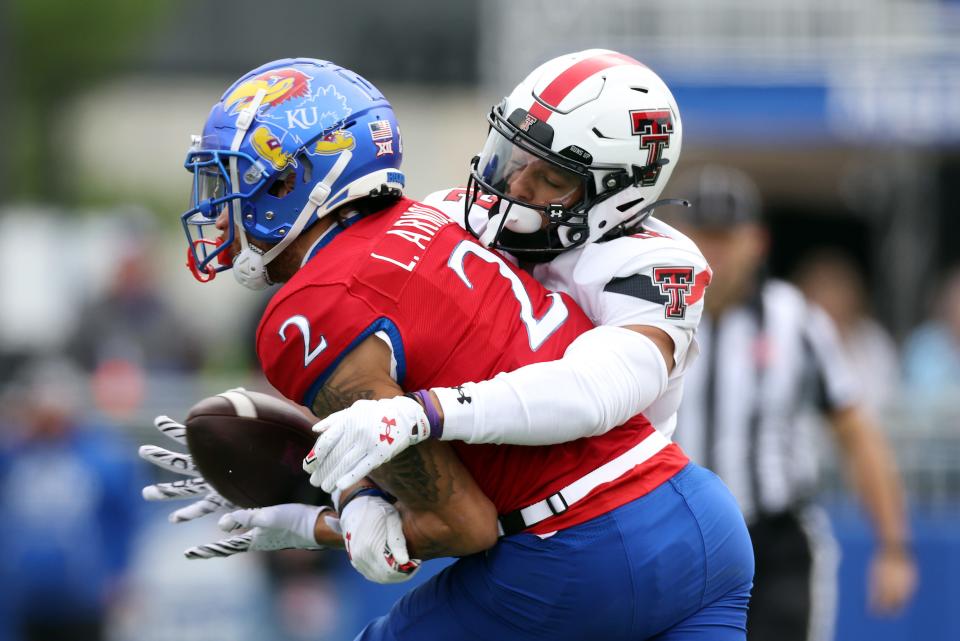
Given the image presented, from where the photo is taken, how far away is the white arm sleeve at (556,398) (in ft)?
9.31

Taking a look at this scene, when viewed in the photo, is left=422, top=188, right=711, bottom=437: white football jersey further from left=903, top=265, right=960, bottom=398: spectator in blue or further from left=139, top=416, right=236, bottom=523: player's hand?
left=903, top=265, right=960, bottom=398: spectator in blue

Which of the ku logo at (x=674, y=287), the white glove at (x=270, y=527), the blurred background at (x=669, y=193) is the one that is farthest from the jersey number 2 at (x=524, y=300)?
the blurred background at (x=669, y=193)

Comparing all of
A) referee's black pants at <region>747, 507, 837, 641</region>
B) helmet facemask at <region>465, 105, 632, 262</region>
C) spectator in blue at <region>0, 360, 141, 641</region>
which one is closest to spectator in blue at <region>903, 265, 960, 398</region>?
referee's black pants at <region>747, 507, 837, 641</region>

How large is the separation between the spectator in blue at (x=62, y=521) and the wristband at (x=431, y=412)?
4.76 metres

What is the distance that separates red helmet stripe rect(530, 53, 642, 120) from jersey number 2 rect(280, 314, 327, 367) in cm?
66

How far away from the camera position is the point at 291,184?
3.12 m

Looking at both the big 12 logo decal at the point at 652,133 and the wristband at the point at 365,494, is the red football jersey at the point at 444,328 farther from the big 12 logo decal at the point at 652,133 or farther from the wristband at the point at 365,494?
the big 12 logo decal at the point at 652,133

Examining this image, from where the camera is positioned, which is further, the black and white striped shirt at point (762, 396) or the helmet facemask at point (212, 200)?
the black and white striped shirt at point (762, 396)

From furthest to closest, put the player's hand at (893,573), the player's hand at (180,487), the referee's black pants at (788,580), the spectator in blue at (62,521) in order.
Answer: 1. the spectator in blue at (62,521)
2. the player's hand at (893,573)
3. the referee's black pants at (788,580)
4. the player's hand at (180,487)

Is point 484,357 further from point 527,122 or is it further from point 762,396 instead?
point 762,396

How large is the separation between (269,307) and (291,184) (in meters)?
0.30

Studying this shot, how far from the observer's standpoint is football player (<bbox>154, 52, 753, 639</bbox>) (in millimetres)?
2908

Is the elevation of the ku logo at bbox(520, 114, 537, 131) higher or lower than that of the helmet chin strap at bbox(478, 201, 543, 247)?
higher

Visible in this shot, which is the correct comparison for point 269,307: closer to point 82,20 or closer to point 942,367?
point 942,367
